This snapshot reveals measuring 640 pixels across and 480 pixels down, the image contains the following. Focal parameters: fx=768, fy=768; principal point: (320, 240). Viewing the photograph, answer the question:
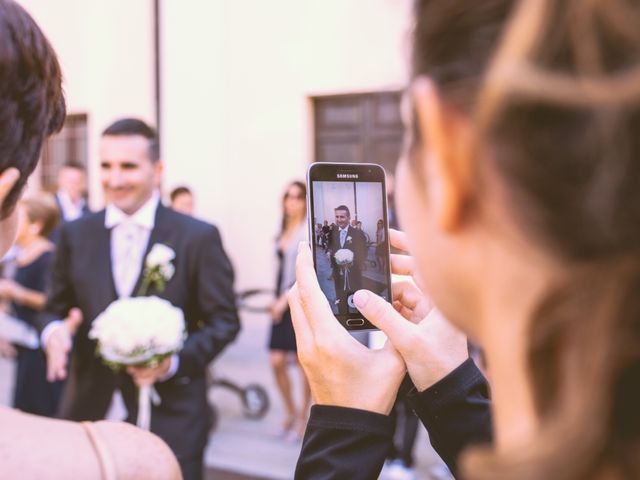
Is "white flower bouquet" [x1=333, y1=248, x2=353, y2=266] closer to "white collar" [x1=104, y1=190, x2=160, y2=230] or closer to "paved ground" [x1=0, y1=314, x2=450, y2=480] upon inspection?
"white collar" [x1=104, y1=190, x2=160, y2=230]

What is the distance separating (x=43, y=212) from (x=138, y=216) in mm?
2645

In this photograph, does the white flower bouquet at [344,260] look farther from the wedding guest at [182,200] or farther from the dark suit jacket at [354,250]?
the wedding guest at [182,200]

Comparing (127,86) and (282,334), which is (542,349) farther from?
(127,86)

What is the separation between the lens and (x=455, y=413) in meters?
1.26

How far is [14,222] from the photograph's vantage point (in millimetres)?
1424

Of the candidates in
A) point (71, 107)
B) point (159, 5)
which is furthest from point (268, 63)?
point (71, 107)

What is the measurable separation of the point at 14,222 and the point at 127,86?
29.6 feet

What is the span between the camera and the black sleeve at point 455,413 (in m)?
1.25

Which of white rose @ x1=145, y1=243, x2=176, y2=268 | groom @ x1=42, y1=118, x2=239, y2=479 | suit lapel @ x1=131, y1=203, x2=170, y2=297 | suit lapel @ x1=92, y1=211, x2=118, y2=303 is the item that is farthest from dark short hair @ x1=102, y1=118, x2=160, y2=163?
white rose @ x1=145, y1=243, x2=176, y2=268

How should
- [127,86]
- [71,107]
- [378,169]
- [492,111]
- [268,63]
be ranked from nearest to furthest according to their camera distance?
[492,111]
[378,169]
[268,63]
[127,86]
[71,107]

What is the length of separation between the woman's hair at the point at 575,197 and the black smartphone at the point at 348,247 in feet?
3.13

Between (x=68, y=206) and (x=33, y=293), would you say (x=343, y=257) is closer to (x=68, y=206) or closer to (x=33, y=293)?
(x=33, y=293)

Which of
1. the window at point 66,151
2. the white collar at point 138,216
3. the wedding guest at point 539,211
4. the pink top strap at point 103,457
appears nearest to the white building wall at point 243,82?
the window at point 66,151

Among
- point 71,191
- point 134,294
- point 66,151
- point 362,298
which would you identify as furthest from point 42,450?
point 66,151
